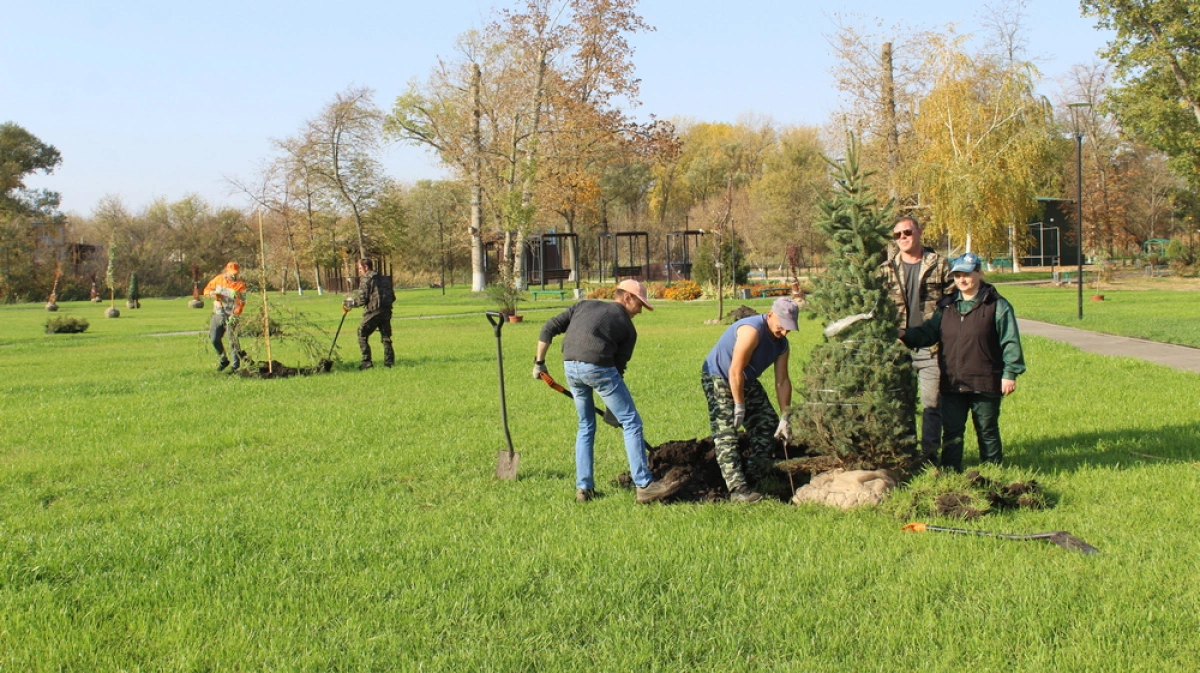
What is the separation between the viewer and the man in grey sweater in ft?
22.5

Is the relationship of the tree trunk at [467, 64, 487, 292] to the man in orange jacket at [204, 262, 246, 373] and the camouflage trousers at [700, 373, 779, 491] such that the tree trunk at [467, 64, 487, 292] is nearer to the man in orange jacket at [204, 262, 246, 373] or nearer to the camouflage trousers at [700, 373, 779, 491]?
the man in orange jacket at [204, 262, 246, 373]

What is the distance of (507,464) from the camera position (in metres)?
7.92

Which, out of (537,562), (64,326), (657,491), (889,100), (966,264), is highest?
(889,100)

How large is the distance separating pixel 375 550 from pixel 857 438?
135 inches

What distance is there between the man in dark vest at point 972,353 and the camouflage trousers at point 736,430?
1216mm

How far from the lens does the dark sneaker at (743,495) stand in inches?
267

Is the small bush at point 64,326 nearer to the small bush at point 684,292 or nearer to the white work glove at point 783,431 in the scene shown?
the small bush at point 684,292

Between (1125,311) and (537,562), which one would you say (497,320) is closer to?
(537,562)

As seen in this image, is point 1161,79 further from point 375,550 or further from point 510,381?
point 375,550

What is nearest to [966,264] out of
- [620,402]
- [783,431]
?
[783,431]

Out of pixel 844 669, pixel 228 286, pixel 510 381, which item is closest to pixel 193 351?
pixel 228 286

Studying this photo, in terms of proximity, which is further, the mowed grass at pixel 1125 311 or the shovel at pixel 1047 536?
the mowed grass at pixel 1125 311

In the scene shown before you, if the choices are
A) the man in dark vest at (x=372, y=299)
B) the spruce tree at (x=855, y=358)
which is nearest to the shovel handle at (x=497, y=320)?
the spruce tree at (x=855, y=358)

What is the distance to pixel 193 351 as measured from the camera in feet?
68.3
